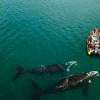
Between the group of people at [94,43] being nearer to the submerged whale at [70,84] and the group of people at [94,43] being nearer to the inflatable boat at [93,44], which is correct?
the inflatable boat at [93,44]

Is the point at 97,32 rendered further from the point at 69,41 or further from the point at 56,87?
the point at 56,87

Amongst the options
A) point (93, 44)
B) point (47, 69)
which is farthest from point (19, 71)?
point (93, 44)

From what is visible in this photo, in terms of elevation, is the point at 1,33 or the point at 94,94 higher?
the point at 1,33

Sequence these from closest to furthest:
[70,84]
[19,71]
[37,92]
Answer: [37,92] < [70,84] < [19,71]

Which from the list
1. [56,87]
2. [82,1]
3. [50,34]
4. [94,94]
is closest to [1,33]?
[50,34]

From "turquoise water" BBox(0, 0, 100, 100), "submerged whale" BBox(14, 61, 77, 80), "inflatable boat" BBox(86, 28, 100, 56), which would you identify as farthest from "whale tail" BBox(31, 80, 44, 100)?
"inflatable boat" BBox(86, 28, 100, 56)

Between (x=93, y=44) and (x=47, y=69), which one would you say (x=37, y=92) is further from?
(x=93, y=44)
